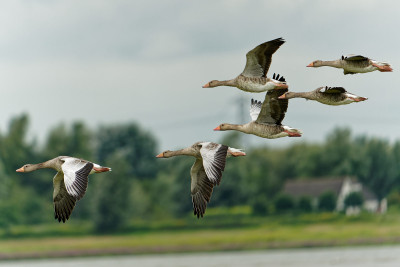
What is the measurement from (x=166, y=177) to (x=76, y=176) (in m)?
83.2

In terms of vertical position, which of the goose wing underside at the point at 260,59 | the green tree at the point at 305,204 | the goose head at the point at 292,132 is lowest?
the green tree at the point at 305,204

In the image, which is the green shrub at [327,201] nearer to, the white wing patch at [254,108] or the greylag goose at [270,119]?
the white wing patch at [254,108]

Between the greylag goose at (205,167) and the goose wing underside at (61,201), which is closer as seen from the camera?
the greylag goose at (205,167)

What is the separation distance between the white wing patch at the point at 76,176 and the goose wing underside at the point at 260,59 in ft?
15.2

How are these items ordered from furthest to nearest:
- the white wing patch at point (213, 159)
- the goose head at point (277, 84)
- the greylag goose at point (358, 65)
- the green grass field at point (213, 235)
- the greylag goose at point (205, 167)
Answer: the green grass field at point (213, 235)
the goose head at point (277, 84)
the greylag goose at point (358, 65)
the greylag goose at point (205, 167)
the white wing patch at point (213, 159)

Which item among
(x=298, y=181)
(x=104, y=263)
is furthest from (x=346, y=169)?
(x=104, y=263)

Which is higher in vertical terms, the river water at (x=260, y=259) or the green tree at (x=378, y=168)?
the green tree at (x=378, y=168)

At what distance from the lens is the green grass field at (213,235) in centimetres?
8138

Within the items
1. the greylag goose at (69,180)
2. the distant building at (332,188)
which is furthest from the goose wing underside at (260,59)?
the distant building at (332,188)

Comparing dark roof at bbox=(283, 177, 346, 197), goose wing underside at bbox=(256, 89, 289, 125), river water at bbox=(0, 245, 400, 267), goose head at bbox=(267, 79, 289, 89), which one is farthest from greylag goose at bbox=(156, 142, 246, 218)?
dark roof at bbox=(283, 177, 346, 197)

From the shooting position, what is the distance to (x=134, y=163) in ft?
366

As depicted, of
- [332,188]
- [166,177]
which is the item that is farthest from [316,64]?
[166,177]

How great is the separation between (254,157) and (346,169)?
10195 millimetres

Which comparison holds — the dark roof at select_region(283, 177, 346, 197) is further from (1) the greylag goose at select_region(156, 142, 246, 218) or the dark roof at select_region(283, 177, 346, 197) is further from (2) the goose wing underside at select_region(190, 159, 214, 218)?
(2) the goose wing underside at select_region(190, 159, 214, 218)
